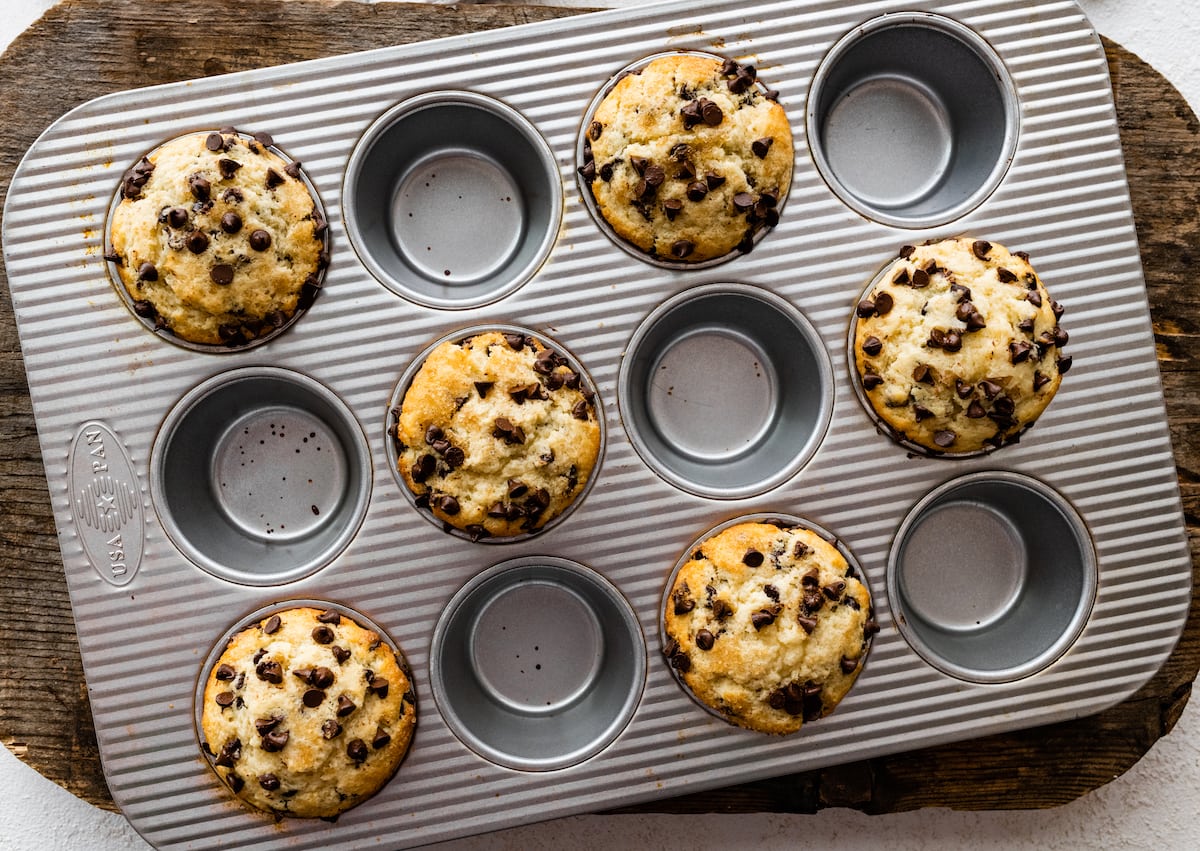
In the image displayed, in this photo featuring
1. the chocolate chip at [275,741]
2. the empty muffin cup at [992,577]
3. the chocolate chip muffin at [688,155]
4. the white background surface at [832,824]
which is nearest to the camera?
the chocolate chip at [275,741]

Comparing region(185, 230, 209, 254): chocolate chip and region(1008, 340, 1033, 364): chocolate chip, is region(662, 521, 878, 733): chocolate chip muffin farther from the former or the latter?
region(185, 230, 209, 254): chocolate chip

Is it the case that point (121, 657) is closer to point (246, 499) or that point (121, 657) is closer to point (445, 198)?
point (246, 499)

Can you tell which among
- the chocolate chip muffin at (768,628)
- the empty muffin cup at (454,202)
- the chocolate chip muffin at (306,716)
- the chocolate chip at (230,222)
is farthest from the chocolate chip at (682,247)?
the chocolate chip muffin at (306,716)

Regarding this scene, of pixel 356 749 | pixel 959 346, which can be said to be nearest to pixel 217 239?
pixel 356 749

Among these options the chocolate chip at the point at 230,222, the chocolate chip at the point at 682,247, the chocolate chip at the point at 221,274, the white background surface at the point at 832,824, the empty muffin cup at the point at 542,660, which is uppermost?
the chocolate chip at the point at 230,222

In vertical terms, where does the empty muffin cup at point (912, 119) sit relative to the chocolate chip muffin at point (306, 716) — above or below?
above

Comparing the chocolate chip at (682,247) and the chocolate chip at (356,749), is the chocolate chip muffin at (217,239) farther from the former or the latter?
the chocolate chip at (356,749)

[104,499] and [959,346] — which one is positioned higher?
[959,346]

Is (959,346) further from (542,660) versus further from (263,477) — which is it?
(263,477)
